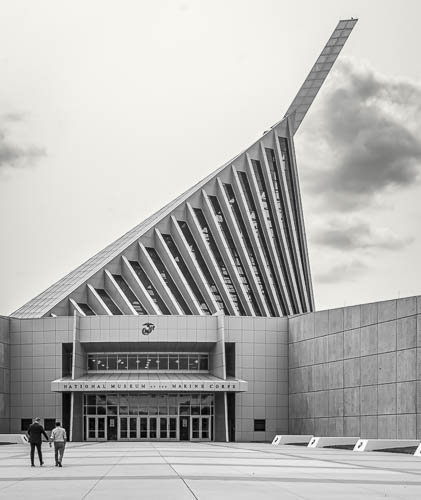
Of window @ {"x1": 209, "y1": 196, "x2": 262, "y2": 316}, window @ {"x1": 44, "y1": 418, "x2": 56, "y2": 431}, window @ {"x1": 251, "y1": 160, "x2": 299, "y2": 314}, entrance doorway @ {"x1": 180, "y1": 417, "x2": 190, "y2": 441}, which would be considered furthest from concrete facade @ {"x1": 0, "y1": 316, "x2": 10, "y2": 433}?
window @ {"x1": 251, "y1": 160, "x2": 299, "y2": 314}

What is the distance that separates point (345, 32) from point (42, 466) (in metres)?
84.3

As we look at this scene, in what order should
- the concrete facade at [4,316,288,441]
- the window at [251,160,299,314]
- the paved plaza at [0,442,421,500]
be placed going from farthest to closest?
the window at [251,160,299,314], the concrete facade at [4,316,288,441], the paved plaza at [0,442,421,500]

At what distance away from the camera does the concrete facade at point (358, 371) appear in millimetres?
47375

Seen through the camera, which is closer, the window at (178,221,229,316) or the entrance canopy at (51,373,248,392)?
the entrance canopy at (51,373,248,392)

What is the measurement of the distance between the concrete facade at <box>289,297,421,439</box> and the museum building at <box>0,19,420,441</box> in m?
0.20

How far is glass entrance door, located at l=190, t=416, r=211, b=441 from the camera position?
65.1 meters

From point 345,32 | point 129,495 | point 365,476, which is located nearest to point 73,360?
point 365,476

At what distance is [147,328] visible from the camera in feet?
210

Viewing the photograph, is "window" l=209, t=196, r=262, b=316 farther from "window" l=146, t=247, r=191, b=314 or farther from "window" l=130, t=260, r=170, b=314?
"window" l=130, t=260, r=170, b=314

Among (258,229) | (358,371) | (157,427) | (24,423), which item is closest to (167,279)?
(258,229)

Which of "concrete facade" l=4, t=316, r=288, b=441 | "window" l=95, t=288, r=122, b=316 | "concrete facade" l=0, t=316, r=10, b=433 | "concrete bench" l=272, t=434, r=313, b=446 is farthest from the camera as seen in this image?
"window" l=95, t=288, r=122, b=316

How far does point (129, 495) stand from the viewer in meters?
17.4

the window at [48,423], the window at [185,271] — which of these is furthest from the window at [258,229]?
the window at [48,423]

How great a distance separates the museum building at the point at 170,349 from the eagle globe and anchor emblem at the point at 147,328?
73mm
